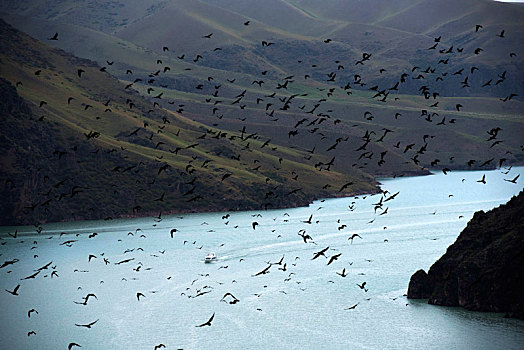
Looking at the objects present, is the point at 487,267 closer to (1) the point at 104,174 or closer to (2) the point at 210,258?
(2) the point at 210,258

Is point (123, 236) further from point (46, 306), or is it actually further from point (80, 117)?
point (80, 117)

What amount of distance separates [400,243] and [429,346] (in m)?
46.0

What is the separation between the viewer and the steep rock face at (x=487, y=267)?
61.3m

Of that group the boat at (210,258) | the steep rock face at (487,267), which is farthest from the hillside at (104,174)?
the steep rock face at (487,267)

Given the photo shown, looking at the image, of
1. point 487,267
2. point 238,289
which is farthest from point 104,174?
point 487,267

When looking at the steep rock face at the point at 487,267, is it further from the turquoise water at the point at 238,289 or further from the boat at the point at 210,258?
the boat at the point at 210,258

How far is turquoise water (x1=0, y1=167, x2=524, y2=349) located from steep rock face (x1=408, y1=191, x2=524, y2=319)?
136 cm

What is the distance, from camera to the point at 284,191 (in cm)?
16612

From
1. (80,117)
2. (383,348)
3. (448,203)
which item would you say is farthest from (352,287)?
(80,117)

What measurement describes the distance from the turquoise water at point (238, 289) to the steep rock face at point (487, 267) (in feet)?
4.45

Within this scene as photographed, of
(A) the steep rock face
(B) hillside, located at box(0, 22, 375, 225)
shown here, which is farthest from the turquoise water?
(B) hillside, located at box(0, 22, 375, 225)

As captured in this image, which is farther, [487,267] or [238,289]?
[238,289]

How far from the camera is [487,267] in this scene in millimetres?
62188

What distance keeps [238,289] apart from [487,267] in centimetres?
2910
